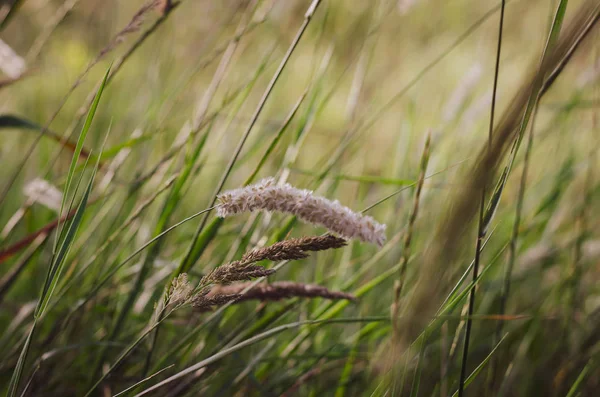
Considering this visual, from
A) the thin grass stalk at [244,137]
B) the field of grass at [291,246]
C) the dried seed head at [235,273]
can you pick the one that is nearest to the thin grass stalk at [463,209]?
the field of grass at [291,246]

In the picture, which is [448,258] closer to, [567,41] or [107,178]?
[567,41]

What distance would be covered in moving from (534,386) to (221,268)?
891 mm

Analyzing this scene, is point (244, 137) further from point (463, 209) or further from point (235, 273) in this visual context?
point (463, 209)

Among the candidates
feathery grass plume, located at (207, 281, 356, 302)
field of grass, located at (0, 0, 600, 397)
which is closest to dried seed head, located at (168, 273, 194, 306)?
field of grass, located at (0, 0, 600, 397)

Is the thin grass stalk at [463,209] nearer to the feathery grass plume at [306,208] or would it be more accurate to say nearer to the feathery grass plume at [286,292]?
the feathery grass plume at [306,208]

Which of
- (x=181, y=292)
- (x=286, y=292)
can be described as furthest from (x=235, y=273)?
(x=286, y=292)

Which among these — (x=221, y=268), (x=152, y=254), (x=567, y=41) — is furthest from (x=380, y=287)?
(x=567, y=41)

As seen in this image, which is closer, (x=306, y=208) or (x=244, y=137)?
(x=306, y=208)

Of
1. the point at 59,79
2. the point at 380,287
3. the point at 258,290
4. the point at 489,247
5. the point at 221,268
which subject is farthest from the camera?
the point at 59,79

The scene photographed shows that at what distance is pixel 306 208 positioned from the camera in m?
0.47

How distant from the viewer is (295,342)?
903 mm

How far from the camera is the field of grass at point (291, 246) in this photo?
50cm

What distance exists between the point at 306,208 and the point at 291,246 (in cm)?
5

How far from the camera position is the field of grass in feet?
1.65
